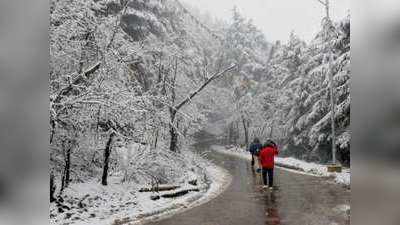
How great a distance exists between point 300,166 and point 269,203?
343 centimetres

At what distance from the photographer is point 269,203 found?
748 cm

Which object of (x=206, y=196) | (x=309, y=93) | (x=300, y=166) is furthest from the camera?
(x=309, y=93)

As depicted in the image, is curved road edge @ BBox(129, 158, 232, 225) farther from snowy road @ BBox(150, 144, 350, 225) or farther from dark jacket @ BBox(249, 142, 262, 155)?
dark jacket @ BBox(249, 142, 262, 155)

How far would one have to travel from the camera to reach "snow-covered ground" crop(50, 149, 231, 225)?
681cm

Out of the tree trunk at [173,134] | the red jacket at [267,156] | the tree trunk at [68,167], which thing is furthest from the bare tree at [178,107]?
the tree trunk at [68,167]

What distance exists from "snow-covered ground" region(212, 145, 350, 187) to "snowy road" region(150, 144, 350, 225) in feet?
0.77

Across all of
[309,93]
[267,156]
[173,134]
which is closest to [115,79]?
[173,134]

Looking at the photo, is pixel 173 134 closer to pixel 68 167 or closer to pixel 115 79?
pixel 115 79

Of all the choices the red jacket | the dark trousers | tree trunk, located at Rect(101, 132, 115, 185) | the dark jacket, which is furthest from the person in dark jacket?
tree trunk, located at Rect(101, 132, 115, 185)

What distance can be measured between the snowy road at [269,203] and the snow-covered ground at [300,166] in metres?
0.23
